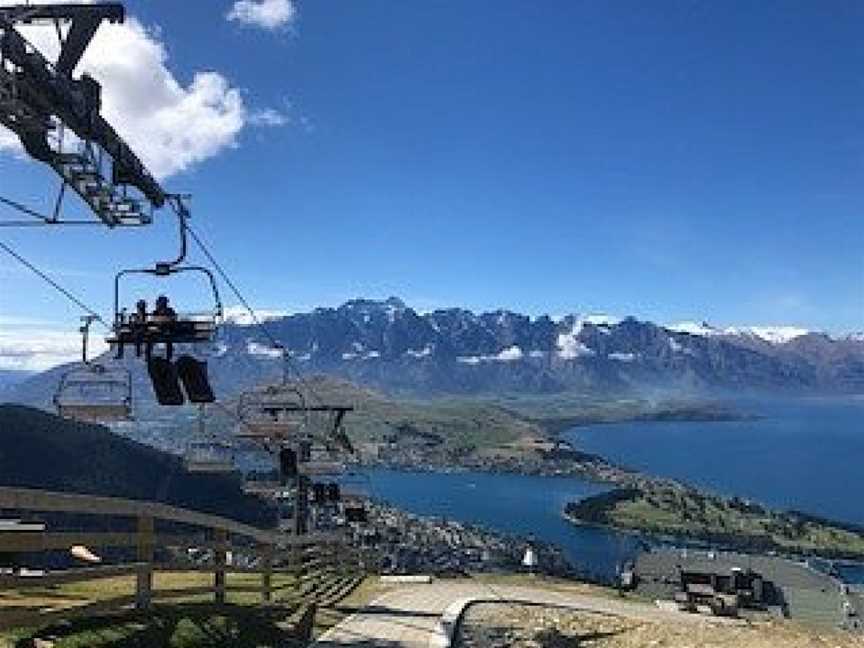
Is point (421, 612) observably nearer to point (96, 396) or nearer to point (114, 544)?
point (96, 396)

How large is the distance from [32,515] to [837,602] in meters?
118

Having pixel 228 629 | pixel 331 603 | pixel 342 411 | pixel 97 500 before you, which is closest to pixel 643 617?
pixel 331 603

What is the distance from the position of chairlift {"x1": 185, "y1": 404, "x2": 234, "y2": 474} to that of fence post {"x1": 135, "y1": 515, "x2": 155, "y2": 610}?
2078 centimetres

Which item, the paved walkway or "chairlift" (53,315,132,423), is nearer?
the paved walkway

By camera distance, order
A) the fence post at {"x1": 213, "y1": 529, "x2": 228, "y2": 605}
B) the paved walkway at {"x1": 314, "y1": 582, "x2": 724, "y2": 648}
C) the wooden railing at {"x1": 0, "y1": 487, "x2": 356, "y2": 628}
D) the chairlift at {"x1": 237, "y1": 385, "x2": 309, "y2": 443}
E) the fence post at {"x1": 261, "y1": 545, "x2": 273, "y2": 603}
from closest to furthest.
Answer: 1. the wooden railing at {"x1": 0, "y1": 487, "x2": 356, "y2": 628}
2. the paved walkway at {"x1": 314, "y1": 582, "x2": 724, "y2": 648}
3. the fence post at {"x1": 213, "y1": 529, "x2": 228, "y2": 605}
4. the fence post at {"x1": 261, "y1": 545, "x2": 273, "y2": 603}
5. the chairlift at {"x1": 237, "y1": 385, "x2": 309, "y2": 443}

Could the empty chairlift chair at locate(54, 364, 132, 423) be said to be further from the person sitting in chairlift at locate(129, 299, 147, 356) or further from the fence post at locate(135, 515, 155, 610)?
the fence post at locate(135, 515, 155, 610)

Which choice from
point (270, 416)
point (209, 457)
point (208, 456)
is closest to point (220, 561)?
point (209, 457)

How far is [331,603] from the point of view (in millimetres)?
24250

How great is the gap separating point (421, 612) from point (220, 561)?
5500mm

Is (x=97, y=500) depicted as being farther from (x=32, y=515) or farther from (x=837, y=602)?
(x=837, y=602)

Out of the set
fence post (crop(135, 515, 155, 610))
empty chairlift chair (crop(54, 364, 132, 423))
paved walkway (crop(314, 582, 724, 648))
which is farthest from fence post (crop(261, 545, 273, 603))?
fence post (crop(135, 515, 155, 610))

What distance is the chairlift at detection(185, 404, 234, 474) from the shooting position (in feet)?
122

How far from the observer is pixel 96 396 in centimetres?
2520

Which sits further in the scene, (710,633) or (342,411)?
(342,411)
